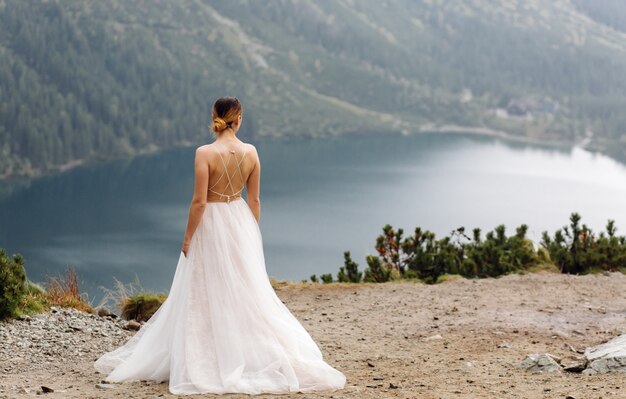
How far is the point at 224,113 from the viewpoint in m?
8.34

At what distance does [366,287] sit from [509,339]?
15.1ft

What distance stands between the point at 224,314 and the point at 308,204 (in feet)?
306

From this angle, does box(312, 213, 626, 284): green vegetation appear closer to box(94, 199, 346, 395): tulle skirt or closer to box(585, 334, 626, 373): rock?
box(585, 334, 626, 373): rock

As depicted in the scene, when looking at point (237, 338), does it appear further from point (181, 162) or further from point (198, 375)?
point (181, 162)

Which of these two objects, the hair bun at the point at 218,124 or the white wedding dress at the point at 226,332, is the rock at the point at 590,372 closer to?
the white wedding dress at the point at 226,332

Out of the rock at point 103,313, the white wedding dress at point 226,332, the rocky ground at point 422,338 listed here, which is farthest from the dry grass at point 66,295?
the white wedding dress at point 226,332

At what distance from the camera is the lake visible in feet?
237

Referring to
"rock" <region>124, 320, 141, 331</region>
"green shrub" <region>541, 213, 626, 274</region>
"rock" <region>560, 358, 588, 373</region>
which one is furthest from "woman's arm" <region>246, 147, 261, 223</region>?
"green shrub" <region>541, 213, 626, 274</region>

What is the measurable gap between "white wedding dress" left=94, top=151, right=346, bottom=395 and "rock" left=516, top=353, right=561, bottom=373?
2.23 metres

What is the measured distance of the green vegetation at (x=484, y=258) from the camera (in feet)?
54.3

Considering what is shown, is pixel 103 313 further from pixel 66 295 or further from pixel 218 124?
pixel 218 124

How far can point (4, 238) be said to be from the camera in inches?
3538

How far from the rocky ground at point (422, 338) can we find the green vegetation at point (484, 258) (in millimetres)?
907

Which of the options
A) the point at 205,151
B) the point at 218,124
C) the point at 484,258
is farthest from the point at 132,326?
the point at 484,258
